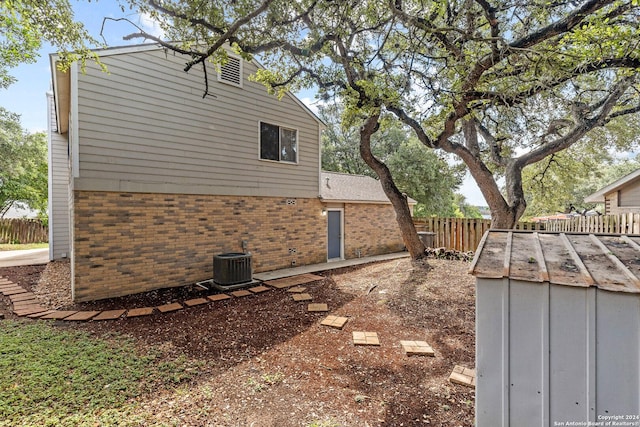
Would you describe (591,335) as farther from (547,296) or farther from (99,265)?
(99,265)

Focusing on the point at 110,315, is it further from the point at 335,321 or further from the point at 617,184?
the point at 617,184

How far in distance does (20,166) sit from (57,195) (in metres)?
9.39

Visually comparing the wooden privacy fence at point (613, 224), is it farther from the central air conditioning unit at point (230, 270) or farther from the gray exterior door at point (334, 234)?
the central air conditioning unit at point (230, 270)

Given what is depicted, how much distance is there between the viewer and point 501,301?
175 centimetres

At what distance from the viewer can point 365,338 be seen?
4.29 meters

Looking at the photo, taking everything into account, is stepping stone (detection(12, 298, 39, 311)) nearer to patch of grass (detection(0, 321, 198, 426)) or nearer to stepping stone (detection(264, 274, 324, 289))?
patch of grass (detection(0, 321, 198, 426))

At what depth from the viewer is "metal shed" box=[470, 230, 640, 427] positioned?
155 cm

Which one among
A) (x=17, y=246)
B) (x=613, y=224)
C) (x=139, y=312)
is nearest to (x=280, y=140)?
(x=139, y=312)

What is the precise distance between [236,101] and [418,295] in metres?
6.93

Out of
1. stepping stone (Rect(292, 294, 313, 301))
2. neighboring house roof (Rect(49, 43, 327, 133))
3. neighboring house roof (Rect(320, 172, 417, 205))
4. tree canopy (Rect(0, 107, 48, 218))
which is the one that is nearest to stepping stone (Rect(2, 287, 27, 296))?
neighboring house roof (Rect(49, 43, 327, 133))

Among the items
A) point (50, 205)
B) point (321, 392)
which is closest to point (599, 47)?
point (321, 392)

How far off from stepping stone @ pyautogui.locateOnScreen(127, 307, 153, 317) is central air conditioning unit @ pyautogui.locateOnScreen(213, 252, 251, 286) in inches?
65.1

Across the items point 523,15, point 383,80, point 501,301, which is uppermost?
point 523,15

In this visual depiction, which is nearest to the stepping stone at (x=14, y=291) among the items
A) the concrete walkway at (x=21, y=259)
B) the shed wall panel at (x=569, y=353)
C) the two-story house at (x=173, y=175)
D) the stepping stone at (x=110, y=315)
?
the two-story house at (x=173, y=175)
